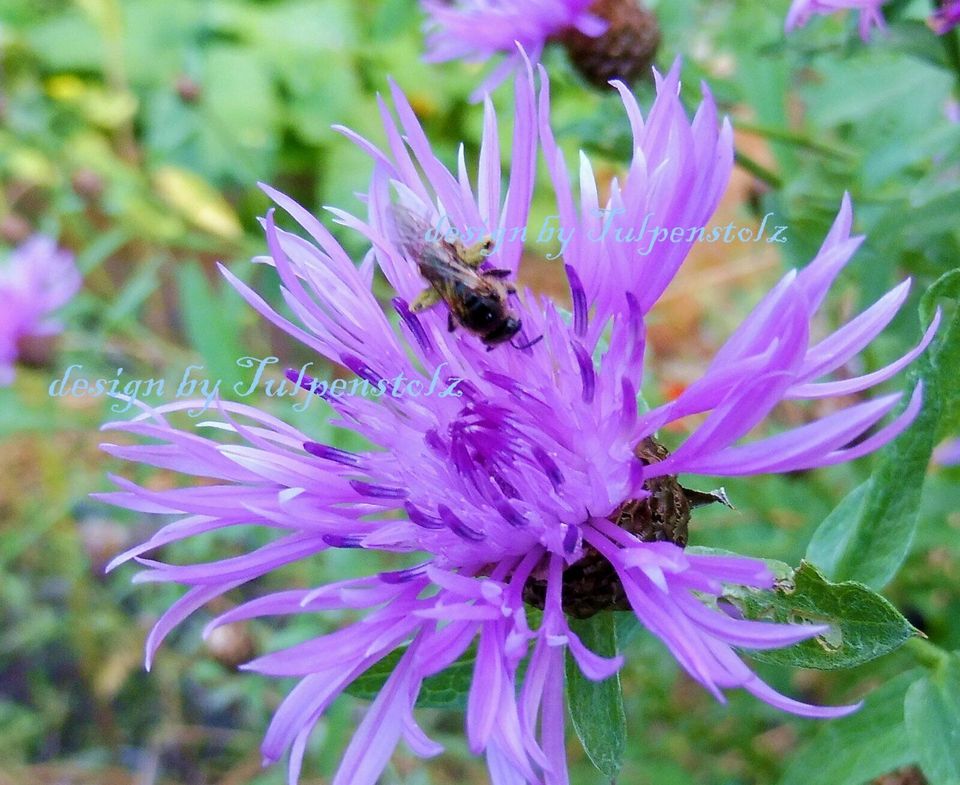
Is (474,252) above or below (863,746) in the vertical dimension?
above

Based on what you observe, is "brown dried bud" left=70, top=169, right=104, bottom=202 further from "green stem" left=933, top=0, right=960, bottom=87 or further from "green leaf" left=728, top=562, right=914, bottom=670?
"green leaf" left=728, top=562, right=914, bottom=670

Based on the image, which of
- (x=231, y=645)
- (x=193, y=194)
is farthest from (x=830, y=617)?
(x=193, y=194)

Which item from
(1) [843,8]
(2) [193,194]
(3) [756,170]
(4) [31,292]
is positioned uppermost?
(1) [843,8]

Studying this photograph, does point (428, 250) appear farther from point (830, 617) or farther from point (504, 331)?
point (830, 617)

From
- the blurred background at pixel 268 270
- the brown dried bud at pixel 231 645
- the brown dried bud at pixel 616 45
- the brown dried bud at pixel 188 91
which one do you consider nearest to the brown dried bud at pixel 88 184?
the blurred background at pixel 268 270

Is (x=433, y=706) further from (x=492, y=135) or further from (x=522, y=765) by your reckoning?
(x=492, y=135)
